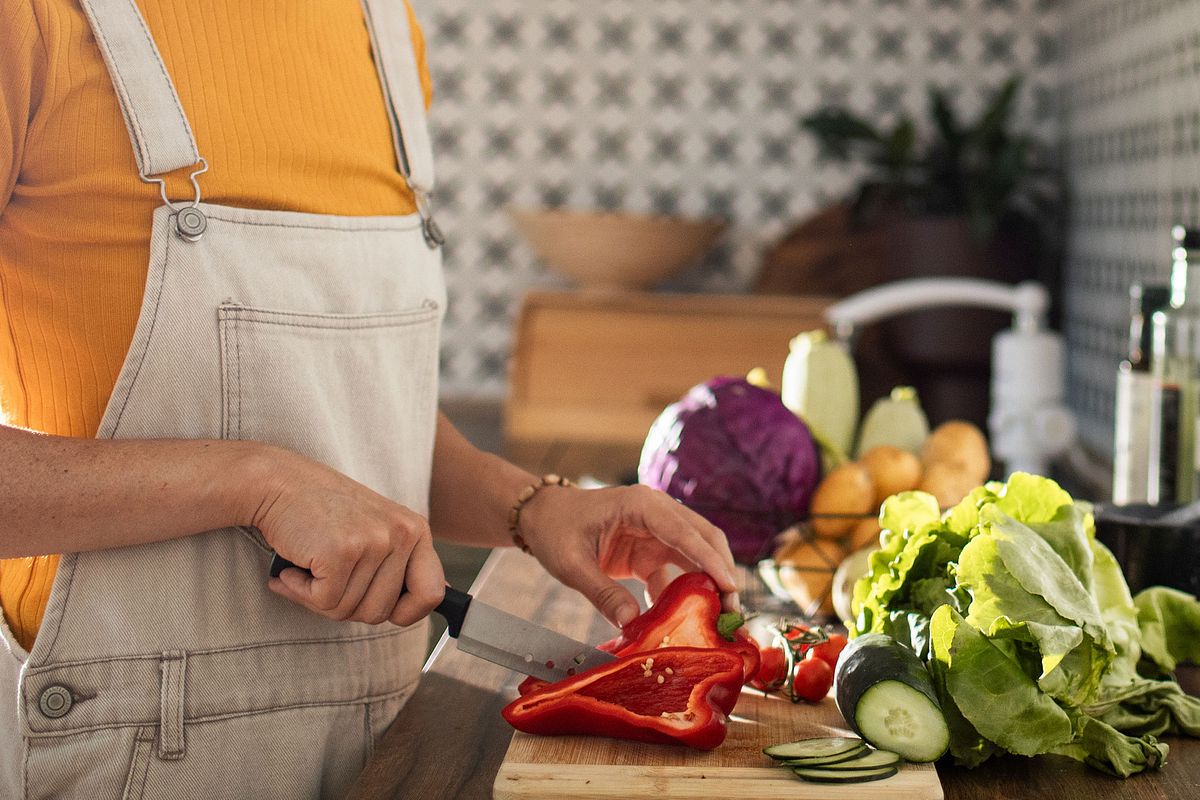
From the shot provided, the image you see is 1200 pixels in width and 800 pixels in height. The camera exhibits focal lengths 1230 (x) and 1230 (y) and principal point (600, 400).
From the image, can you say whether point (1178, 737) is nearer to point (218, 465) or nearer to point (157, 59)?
point (218, 465)

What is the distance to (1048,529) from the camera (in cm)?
85

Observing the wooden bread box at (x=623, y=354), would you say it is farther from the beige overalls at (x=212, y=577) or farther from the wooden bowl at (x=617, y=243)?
the beige overalls at (x=212, y=577)

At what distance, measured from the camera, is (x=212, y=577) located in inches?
33.3

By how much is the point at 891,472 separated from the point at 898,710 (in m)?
0.49

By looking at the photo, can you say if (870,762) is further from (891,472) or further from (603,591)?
(891,472)

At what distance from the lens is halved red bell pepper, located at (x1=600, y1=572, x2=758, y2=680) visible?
849 millimetres

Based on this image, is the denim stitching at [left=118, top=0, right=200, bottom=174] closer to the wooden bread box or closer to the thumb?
the thumb

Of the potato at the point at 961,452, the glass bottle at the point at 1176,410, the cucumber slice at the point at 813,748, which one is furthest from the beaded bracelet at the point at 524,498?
the glass bottle at the point at 1176,410

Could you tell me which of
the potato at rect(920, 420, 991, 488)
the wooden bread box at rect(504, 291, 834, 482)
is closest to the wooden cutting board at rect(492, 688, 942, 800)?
the potato at rect(920, 420, 991, 488)

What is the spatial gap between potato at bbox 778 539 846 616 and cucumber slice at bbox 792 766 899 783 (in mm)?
435

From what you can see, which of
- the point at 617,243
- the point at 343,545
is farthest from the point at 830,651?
the point at 617,243

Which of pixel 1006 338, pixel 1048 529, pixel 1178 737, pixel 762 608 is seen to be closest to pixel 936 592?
pixel 1048 529

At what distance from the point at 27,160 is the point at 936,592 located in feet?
2.18

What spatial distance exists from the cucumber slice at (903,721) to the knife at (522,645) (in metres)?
0.19
